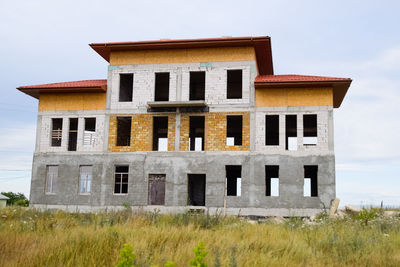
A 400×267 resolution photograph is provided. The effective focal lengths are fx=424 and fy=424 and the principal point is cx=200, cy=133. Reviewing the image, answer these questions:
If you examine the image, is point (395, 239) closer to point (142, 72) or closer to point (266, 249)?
point (266, 249)

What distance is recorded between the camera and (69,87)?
947 inches

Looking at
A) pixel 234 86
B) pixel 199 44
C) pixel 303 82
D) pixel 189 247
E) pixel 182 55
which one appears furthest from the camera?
pixel 234 86

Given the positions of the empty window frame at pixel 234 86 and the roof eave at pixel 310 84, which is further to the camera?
the empty window frame at pixel 234 86

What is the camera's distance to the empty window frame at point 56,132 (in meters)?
25.0

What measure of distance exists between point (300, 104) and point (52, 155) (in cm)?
1408

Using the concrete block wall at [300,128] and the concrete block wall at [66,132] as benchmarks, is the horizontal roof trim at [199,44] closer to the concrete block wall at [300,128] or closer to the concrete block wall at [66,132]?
the concrete block wall at [300,128]

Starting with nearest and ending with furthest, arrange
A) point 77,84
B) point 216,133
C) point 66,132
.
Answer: point 216,133 < point 66,132 < point 77,84

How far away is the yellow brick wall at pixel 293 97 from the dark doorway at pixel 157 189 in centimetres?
655

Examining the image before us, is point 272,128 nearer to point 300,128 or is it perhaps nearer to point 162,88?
point 300,128

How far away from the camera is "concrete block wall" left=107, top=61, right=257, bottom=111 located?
891 inches

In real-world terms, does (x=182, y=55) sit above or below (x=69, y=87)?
above

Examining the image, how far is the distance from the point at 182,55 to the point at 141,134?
4.92 meters

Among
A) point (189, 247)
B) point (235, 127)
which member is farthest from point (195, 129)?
point (189, 247)

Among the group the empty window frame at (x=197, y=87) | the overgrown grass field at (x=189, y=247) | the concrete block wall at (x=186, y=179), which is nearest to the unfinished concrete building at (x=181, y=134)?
the concrete block wall at (x=186, y=179)
